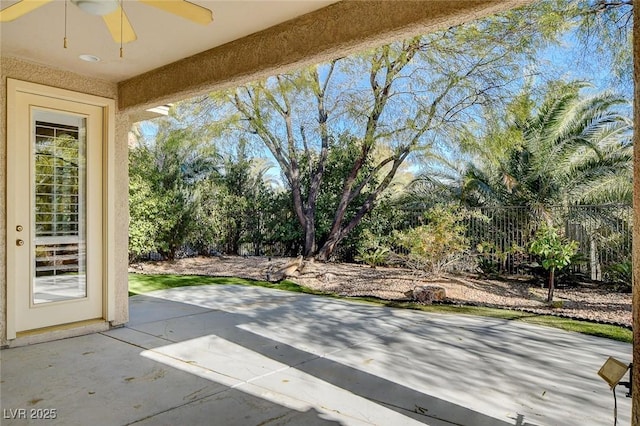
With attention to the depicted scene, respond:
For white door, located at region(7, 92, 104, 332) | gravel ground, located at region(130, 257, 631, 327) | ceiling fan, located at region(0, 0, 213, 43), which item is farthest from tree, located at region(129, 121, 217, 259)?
ceiling fan, located at region(0, 0, 213, 43)

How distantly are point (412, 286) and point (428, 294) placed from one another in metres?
0.78

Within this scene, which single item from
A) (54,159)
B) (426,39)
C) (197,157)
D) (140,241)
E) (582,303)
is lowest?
(582,303)

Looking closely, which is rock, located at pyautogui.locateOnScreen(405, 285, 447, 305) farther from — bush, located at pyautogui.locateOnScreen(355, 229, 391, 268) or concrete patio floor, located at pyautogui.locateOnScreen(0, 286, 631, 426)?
bush, located at pyautogui.locateOnScreen(355, 229, 391, 268)

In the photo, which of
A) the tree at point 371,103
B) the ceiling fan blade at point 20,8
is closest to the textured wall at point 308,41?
the ceiling fan blade at point 20,8

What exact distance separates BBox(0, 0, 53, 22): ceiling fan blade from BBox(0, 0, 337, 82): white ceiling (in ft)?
1.41

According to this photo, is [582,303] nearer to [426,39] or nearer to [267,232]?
[426,39]

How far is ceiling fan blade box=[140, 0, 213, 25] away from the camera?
2578 millimetres

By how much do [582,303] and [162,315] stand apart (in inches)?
258

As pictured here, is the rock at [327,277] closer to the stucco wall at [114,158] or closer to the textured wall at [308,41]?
the stucco wall at [114,158]

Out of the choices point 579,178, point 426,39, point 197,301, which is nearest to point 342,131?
point 426,39

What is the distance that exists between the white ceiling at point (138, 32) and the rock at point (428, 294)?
16.8 feet

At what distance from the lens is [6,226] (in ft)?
13.7

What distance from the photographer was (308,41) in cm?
330

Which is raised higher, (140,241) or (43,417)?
(140,241)
